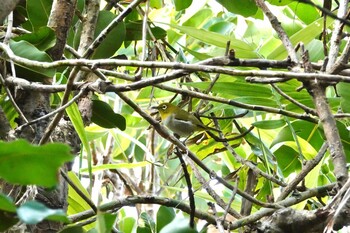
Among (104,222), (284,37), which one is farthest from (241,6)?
(104,222)

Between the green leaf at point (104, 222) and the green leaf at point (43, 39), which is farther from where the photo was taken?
the green leaf at point (43, 39)

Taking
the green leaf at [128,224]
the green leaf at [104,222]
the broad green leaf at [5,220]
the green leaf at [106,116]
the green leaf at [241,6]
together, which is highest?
the green leaf at [241,6]

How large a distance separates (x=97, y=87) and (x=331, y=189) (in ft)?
1.01

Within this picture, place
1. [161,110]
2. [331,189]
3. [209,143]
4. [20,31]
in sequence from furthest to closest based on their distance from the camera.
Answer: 1. [161,110]
2. [209,143]
3. [20,31]
4. [331,189]

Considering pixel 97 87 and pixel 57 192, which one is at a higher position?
pixel 97 87

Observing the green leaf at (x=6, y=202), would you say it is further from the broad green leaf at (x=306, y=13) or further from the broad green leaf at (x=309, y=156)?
the broad green leaf at (x=306, y=13)

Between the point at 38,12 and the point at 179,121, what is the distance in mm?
457

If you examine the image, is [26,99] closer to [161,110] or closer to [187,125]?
[187,125]

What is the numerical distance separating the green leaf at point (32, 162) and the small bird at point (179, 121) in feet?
2.80

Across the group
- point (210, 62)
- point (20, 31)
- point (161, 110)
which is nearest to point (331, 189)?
point (210, 62)

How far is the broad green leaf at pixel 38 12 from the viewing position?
93 centimetres

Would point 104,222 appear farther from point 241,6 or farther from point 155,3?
point 155,3

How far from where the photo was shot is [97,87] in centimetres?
65

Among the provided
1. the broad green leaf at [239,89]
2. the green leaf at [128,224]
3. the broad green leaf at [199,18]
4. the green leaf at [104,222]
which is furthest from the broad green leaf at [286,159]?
the green leaf at [104,222]
